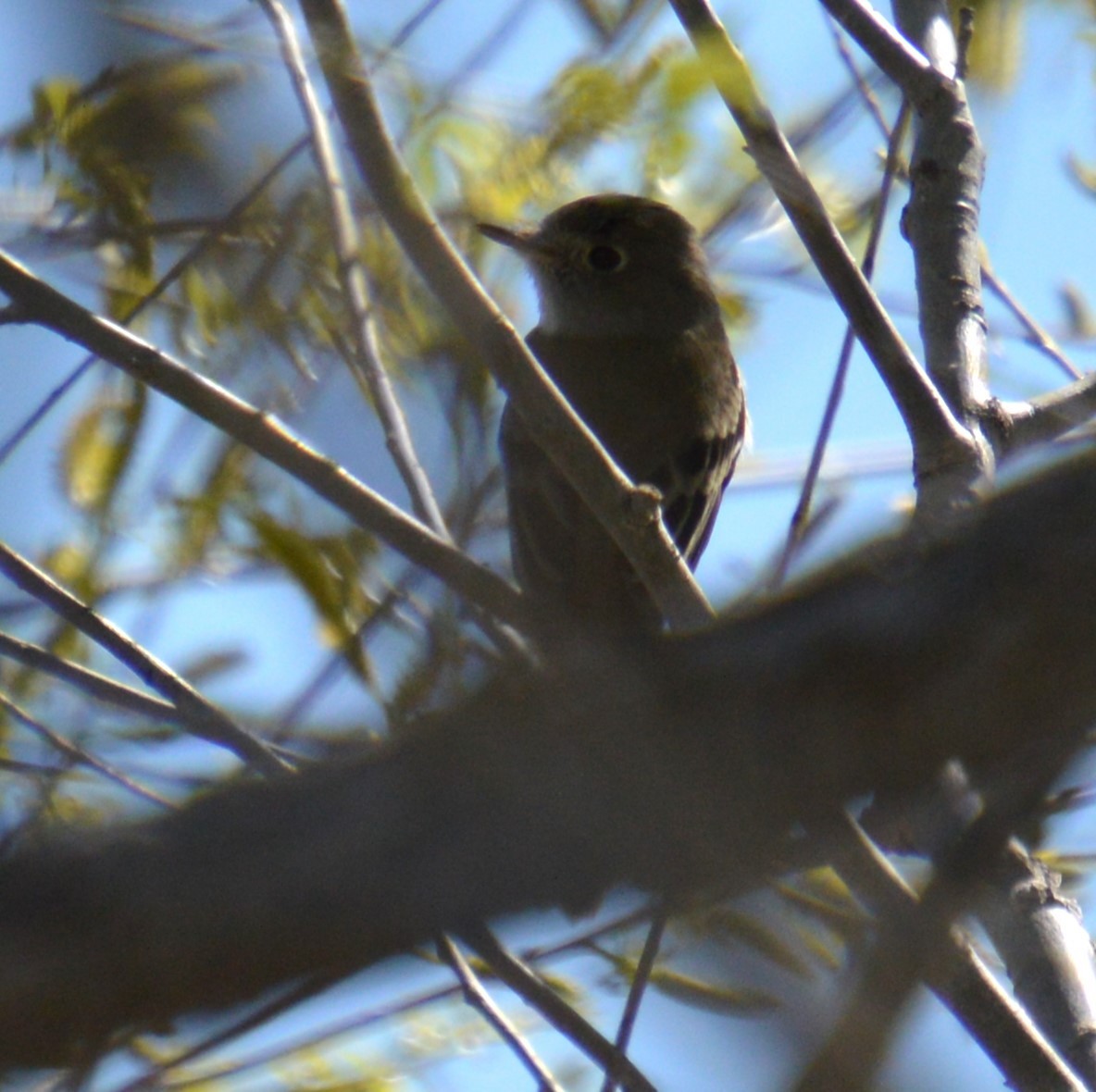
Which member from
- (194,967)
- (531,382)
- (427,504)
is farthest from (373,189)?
(194,967)

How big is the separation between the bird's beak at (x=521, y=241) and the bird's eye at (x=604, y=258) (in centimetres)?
22

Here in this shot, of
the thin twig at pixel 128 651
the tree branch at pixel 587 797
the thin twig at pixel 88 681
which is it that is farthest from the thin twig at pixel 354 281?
the tree branch at pixel 587 797

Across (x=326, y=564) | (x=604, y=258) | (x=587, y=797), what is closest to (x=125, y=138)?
(x=326, y=564)

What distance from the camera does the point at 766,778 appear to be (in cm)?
99

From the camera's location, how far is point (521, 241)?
545 centimetres

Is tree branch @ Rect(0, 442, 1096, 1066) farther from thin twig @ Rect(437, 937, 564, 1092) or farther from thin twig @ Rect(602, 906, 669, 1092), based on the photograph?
thin twig @ Rect(437, 937, 564, 1092)

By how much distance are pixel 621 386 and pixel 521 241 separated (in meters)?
0.63

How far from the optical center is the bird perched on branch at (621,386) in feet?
16.0

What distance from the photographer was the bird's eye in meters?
6.31

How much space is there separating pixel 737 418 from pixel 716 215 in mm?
1131

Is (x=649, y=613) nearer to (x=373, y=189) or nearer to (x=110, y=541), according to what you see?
(x=110, y=541)

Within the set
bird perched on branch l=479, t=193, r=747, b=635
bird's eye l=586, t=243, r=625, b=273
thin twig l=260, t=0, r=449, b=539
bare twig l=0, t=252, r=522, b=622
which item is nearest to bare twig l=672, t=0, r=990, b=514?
thin twig l=260, t=0, r=449, b=539

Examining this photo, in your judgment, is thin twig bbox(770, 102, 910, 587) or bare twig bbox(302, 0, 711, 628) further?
thin twig bbox(770, 102, 910, 587)

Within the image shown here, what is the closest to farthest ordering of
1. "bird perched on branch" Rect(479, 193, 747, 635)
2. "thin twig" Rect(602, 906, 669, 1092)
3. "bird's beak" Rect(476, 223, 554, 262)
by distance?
1. "thin twig" Rect(602, 906, 669, 1092)
2. "bird's beak" Rect(476, 223, 554, 262)
3. "bird perched on branch" Rect(479, 193, 747, 635)
